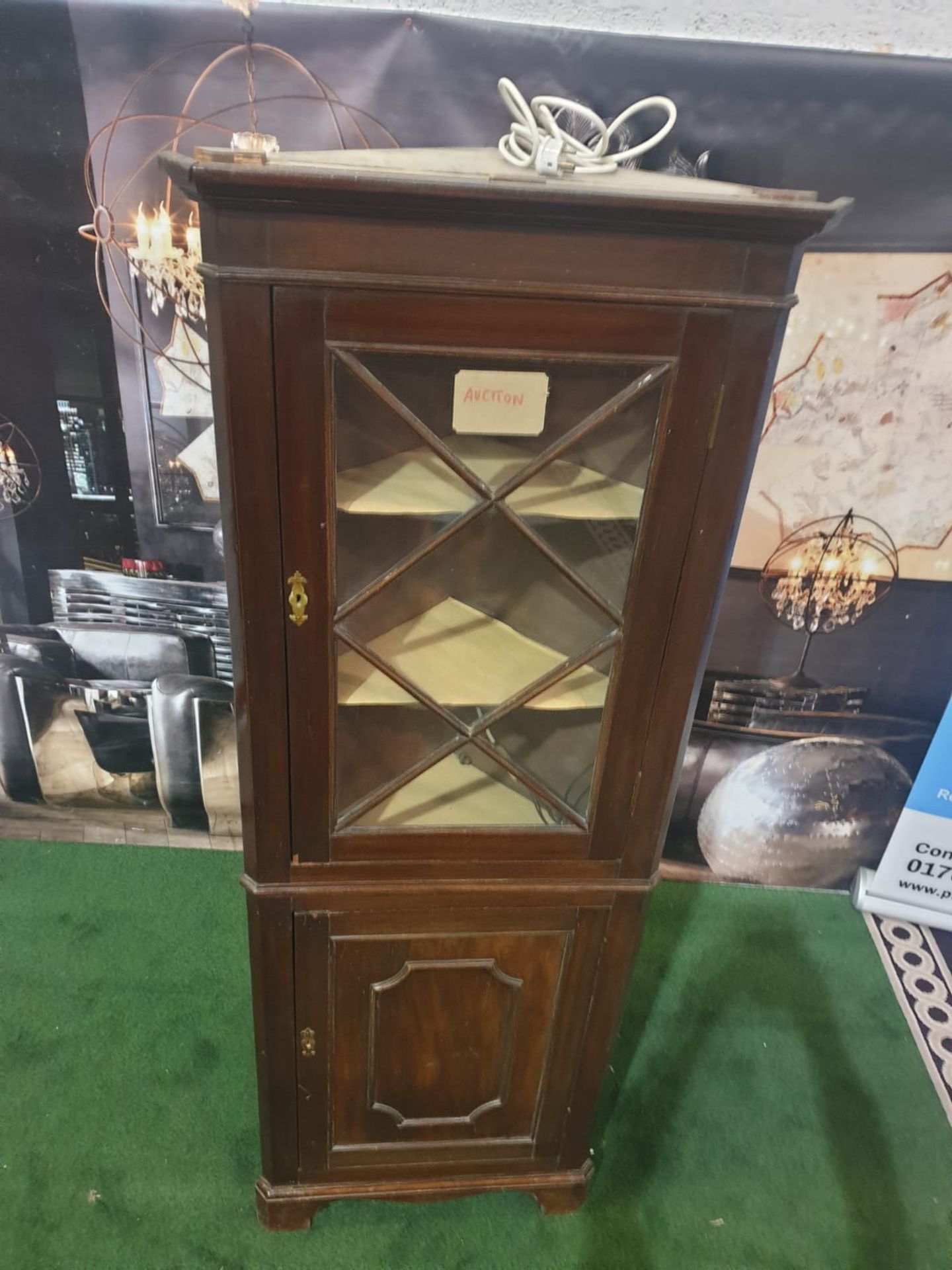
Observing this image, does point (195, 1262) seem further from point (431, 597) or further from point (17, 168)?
point (17, 168)

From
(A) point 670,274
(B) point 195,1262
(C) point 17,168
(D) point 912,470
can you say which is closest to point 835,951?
(D) point 912,470

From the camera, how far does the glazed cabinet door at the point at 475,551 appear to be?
2.73 ft

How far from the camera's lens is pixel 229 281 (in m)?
0.77

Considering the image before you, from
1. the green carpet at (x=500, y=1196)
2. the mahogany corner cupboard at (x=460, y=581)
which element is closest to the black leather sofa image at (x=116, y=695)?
the green carpet at (x=500, y=1196)

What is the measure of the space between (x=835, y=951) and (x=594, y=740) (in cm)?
131

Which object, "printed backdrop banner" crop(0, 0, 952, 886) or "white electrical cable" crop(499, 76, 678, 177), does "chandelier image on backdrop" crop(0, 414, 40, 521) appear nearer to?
"printed backdrop banner" crop(0, 0, 952, 886)

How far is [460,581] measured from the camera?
3.32ft

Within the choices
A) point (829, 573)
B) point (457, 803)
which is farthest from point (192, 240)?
point (829, 573)

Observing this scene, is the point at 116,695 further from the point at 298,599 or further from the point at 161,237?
the point at 298,599

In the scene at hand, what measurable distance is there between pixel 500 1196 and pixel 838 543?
1396mm

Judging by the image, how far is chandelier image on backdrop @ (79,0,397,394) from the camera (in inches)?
53.7

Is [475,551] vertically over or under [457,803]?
over

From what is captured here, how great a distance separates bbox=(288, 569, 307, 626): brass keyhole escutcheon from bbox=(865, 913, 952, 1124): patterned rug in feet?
5.33

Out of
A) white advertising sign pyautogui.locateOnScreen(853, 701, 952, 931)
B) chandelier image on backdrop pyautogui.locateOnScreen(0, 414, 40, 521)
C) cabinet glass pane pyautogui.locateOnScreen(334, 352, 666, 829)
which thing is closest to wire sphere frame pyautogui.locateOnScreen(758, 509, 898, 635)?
white advertising sign pyautogui.locateOnScreen(853, 701, 952, 931)
